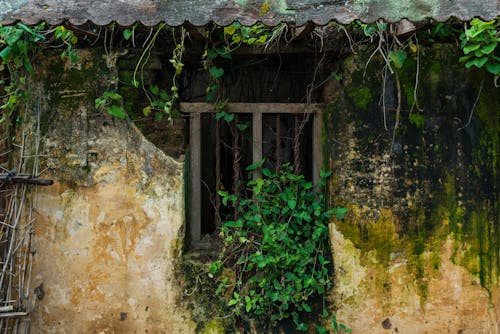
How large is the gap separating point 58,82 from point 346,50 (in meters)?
2.48

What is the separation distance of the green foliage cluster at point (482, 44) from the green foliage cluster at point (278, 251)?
4.94ft

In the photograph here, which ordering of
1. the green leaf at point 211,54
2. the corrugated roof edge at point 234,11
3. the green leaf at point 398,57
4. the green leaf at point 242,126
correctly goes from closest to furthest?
1. the corrugated roof edge at point 234,11
2. the green leaf at point 398,57
3. the green leaf at point 211,54
4. the green leaf at point 242,126

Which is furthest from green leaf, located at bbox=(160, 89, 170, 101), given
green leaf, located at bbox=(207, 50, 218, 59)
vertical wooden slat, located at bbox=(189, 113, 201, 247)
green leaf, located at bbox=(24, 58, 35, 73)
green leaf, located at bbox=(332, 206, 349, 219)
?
green leaf, located at bbox=(332, 206, 349, 219)

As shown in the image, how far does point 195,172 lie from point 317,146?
1.14m

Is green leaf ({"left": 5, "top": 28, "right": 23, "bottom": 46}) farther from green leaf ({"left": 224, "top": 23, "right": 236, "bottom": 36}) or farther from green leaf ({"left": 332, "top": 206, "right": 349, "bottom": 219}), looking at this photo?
green leaf ({"left": 332, "top": 206, "right": 349, "bottom": 219})

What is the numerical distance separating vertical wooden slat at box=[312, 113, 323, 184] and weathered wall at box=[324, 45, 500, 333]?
35 centimetres

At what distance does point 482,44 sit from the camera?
3934mm

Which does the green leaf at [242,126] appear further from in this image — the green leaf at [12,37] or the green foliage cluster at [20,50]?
the green leaf at [12,37]

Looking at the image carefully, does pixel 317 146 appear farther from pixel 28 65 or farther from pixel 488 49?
pixel 28 65

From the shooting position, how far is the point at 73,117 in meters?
4.49

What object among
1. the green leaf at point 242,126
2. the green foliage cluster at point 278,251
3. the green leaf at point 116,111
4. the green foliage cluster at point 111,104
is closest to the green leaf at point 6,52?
the green foliage cluster at point 111,104

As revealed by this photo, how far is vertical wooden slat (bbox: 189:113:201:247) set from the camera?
15.5ft

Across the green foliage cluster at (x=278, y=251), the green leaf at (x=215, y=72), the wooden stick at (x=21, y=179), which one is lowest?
the green foliage cluster at (x=278, y=251)

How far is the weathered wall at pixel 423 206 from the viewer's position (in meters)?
4.42
